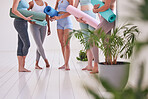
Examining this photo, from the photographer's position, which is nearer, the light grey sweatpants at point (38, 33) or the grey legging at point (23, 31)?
the grey legging at point (23, 31)

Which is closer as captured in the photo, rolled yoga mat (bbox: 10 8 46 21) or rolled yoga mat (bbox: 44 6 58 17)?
rolled yoga mat (bbox: 10 8 46 21)

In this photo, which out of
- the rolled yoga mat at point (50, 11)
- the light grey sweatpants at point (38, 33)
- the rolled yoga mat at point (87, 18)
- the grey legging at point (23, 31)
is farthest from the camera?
the light grey sweatpants at point (38, 33)

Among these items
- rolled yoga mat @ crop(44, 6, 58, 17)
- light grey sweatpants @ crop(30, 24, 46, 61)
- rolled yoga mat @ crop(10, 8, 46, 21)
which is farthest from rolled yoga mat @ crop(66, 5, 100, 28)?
light grey sweatpants @ crop(30, 24, 46, 61)

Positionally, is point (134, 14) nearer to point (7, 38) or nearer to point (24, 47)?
point (24, 47)

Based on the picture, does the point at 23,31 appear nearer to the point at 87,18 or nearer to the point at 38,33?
the point at 38,33

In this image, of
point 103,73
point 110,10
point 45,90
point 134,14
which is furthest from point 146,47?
point 110,10

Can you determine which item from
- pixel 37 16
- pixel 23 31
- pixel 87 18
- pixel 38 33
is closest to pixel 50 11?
pixel 37 16

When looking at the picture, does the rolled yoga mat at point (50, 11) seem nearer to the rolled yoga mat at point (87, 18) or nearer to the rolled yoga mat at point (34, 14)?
the rolled yoga mat at point (34, 14)

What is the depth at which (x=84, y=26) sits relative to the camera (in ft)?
13.5

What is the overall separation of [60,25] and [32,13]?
1.74ft

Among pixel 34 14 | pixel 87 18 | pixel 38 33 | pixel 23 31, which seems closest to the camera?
pixel 87 18

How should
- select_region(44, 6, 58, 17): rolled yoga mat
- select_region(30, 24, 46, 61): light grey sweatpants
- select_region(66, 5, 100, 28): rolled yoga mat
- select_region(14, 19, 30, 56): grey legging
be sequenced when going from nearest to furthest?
1. select_region(66, 5, 100, 28): rolled yoga mat
2. select_region(14, 19, 30, 56): grey legging
3. select_region(44, 6, 58, 17): rolled yoga mat
4. select_region(30, 24, 46, 61): light grey sweatpants

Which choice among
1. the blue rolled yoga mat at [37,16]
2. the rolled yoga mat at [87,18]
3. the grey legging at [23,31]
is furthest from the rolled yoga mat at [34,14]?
the rolled yoga mat at [87,18]

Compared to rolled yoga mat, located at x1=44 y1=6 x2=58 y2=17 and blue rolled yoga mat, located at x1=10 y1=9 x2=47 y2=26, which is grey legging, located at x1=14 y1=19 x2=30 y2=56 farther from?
rolled yoga mat, located at x1=44 y1=6 x2=58 y2=17
